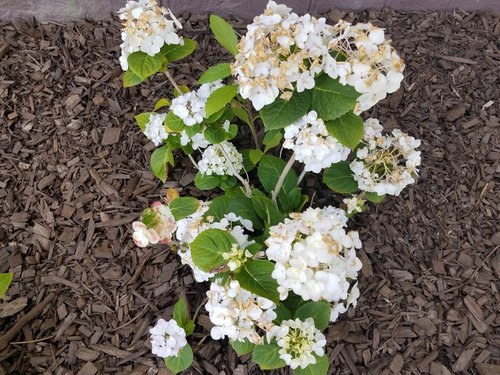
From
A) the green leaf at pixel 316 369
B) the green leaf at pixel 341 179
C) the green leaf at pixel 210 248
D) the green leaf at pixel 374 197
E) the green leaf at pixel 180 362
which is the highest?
the green leaf at pixel 210 248

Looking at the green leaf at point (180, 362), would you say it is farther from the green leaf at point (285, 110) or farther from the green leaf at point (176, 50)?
the green leaf at point (176, 50)

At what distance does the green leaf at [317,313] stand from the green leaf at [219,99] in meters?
0.57

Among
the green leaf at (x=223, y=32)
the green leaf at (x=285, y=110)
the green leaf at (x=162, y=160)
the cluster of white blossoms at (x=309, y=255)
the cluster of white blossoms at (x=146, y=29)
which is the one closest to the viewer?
the cluster of white blossoms at (x=309, y=255)

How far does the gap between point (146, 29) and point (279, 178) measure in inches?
25.0

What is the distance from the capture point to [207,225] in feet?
4.14

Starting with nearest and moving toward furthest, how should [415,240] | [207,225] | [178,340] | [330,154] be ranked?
[330,154], [207,225], [178,340], [415,240]

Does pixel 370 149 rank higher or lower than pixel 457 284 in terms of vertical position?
higher

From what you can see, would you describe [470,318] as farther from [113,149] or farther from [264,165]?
[113,149]

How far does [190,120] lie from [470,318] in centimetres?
117

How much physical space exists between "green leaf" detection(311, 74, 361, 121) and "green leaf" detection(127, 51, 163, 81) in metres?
0.43

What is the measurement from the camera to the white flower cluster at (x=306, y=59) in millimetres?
984

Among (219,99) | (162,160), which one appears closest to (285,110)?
Result: (219,99)

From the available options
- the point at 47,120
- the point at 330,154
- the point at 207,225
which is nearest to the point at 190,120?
the point at 207,225

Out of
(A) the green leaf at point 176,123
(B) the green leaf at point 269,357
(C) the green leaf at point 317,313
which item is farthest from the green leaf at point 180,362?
(A) the green leaf at point 176,123
